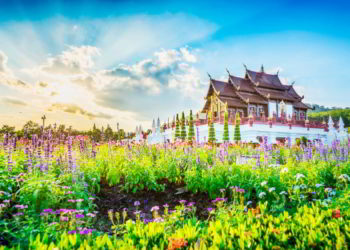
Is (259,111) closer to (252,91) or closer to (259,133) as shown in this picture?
(252,91)

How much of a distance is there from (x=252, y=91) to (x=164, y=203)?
35.9 m

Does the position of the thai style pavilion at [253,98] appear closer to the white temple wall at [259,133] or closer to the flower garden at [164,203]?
the white temple wall at [259,133]

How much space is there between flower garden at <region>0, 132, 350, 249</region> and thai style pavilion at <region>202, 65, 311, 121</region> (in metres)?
28.0

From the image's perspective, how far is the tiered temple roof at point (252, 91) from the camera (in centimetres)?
3712

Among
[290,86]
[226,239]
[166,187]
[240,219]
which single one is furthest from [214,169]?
[290,86]

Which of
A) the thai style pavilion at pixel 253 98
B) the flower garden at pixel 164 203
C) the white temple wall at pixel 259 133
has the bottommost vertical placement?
the flower garden at pixel 164 203

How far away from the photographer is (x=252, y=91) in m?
39.7

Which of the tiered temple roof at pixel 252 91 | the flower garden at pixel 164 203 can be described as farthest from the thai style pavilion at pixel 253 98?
the flower garden at pixel 164 203

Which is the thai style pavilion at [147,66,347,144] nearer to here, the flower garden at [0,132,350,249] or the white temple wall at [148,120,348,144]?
the white temple wall at [148,120,348,144]

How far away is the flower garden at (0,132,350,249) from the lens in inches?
112

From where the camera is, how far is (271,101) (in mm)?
38844

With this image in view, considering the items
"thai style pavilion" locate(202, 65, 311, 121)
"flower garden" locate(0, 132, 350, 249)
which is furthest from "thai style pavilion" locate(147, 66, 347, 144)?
"flower garden" locate(0, 132, 350, 249)

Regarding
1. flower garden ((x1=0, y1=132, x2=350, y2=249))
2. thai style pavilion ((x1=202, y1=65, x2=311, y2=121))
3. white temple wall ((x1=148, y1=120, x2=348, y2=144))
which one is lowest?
flower garden ((x1=0, y1=132, x2=350, y2=249))

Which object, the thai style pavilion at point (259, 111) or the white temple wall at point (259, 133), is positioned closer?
the white temple wall at point (259, 133)
